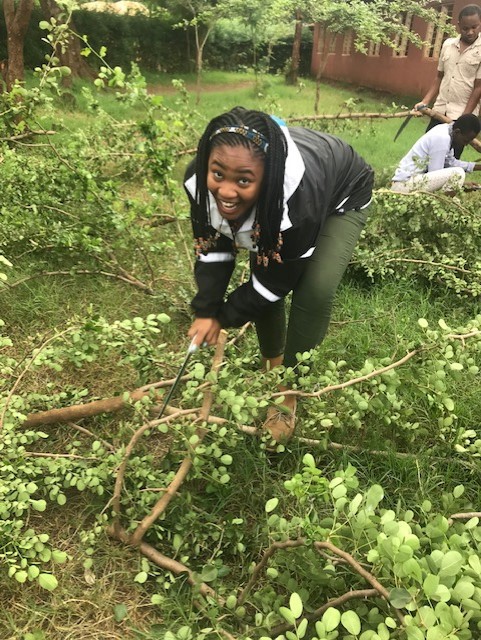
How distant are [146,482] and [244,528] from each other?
376 millimetres

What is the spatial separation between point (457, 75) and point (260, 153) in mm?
4695

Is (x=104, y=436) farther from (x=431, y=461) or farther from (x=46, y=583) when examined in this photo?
(x=431, y=461)

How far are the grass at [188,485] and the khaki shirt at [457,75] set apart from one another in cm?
239

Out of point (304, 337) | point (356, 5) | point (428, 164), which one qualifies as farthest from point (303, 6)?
point (304, 337)

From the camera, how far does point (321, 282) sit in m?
1.91

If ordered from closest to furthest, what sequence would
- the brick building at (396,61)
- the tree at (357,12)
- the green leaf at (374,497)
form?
the green leaf at (374,497) < the tree at (357,12) < the brick building at (396,61)

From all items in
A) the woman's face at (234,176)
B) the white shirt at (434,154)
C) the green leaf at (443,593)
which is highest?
the woman's face at (234,176)

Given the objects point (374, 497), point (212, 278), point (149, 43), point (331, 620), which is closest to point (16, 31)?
point (212, 278)

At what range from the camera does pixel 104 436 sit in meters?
2.15

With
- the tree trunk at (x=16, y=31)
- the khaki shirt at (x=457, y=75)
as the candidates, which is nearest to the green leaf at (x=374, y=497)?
the khaki shirt at (x=457, y=75)

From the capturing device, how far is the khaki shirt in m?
5.09

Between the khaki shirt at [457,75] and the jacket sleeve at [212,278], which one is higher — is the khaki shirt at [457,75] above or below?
above

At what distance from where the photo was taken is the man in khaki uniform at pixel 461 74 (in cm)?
500

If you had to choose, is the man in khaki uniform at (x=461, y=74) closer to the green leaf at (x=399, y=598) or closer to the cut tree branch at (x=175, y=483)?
the cut tree branch at (x=175, y=483)
